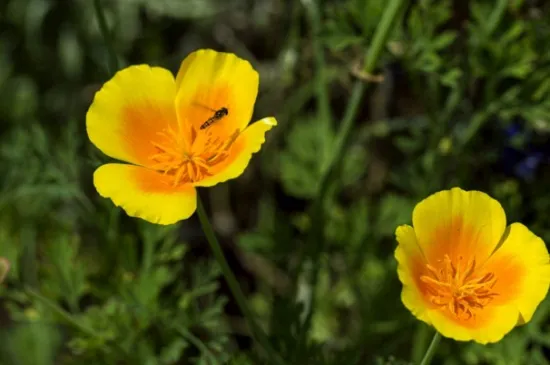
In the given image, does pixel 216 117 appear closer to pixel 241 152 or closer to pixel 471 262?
pixel 241 152

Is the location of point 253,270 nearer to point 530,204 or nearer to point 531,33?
point 530,204

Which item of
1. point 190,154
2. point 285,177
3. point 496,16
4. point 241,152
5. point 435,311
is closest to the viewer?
point 435,311

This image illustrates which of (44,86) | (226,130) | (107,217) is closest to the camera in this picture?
(226,130)

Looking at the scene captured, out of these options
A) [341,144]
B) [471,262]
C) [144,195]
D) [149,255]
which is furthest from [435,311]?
[149,255]

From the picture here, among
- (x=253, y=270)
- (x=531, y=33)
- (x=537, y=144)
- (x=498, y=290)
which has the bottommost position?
(x=253, y=270)

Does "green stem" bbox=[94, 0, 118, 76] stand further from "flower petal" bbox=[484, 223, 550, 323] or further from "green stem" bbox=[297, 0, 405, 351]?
"flower petal" bbox=[484, 223, 550, 323]

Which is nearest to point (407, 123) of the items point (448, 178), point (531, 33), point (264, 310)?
point (448, 178)
